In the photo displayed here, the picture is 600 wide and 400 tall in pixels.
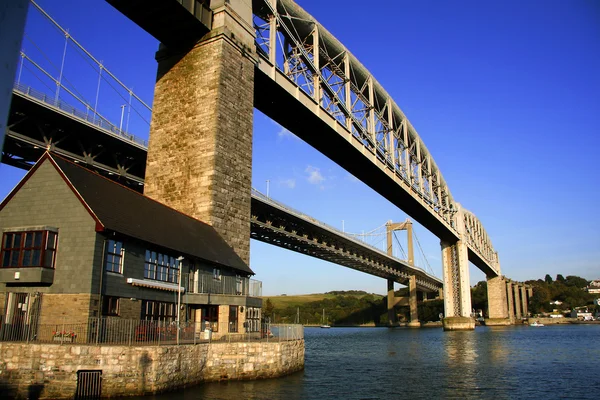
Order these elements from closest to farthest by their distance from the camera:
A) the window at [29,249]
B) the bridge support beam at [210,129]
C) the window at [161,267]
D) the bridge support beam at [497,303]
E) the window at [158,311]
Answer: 1. the window at [29,249]
2. the window at [158,311]
3. the window at [161,267]
4. the bridge support beam at [210,129]
5. the bridge support beam at [497,303]

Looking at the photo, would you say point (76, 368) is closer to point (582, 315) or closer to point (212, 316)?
point (212, 316)

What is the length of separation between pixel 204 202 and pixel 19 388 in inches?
607

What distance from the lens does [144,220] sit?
968 inches

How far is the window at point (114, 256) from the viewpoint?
2119cm

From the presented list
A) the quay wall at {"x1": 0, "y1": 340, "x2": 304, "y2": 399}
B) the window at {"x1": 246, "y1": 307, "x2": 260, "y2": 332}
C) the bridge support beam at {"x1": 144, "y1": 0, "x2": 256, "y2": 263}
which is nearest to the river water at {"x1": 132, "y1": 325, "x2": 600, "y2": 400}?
the quay wall at {"x1": 0, "y1": 340, "x2": 304, "y2": 399}

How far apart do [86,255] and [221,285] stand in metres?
9.67

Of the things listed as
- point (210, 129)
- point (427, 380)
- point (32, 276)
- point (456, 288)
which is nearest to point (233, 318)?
point (32, 276)

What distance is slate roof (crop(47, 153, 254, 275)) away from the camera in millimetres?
21719

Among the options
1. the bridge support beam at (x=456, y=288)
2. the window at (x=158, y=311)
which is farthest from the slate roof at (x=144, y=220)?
the bridge support beam at (x=456, y=288)

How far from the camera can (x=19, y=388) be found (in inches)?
691

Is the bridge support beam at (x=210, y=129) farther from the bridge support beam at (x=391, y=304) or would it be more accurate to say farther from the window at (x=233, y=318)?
the bridge support beam at (x=391, y=304)

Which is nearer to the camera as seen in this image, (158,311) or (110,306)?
(110,306)

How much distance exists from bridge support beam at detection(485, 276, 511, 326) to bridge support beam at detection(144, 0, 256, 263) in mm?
121029

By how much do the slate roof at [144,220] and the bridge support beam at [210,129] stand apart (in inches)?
80.2
